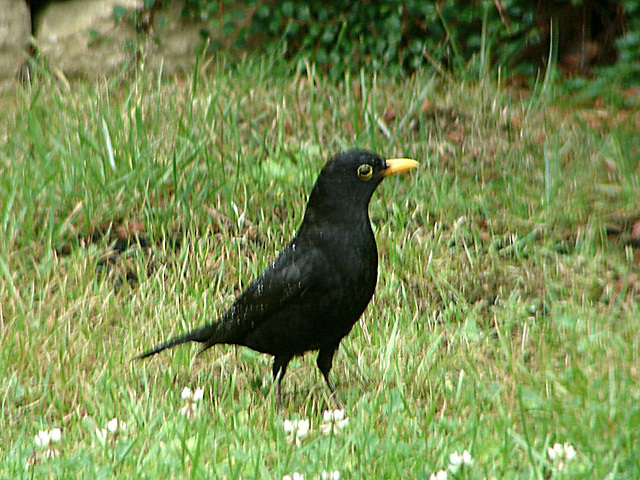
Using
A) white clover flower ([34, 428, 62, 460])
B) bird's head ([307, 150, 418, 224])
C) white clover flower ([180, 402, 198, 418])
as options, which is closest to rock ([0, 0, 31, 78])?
bird's head ([307, 150, 418, 224])

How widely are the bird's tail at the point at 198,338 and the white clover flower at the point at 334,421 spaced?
0.63 meters

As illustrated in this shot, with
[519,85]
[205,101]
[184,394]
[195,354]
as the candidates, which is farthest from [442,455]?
[519,85]

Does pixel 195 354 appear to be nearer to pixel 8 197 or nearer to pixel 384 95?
pixel 8 197

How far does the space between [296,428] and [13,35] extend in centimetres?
451

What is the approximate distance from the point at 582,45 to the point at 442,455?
4.31 metres

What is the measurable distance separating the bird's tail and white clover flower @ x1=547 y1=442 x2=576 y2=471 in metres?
1.47

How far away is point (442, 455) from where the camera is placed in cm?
328

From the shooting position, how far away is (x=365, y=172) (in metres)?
3.80

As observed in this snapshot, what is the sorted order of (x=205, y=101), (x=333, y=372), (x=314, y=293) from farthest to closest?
(x=205, y=101) → (x=333, y=372) → (x=314, y=293)

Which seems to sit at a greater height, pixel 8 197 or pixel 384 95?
pixel 384 95

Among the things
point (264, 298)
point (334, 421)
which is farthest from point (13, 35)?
point (334, 421)

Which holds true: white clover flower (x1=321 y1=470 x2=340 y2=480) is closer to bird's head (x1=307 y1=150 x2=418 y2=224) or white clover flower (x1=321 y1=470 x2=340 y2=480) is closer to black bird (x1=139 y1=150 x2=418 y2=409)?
black bird (x1=139 y1=150 x2=418 y2=409)

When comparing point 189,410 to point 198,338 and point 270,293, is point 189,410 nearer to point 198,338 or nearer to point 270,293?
point 198,338

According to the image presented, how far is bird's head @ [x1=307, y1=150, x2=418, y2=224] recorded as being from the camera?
3.77 m
